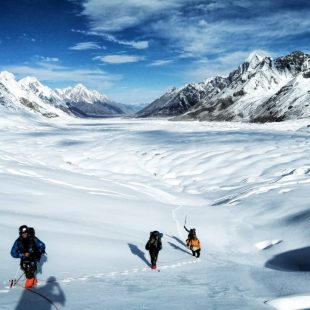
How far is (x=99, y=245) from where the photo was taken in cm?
1326

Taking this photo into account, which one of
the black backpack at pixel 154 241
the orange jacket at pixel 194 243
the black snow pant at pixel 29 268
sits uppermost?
the black snow pant at pixel 29 268

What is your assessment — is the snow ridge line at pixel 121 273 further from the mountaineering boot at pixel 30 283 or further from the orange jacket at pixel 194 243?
the orange jacket at pixel 194 243

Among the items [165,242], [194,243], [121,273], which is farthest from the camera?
[165,242]

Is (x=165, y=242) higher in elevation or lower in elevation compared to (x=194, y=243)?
lower

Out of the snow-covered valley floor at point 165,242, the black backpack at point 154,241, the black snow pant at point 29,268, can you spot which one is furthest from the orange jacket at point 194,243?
the black snow pant at point 29,268

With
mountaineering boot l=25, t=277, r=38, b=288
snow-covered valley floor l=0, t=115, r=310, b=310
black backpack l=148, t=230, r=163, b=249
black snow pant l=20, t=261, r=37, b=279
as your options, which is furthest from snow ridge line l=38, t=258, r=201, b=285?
black backpack l=148, t=230, r=163, b=249

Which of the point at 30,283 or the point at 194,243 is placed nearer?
the point at 30,283

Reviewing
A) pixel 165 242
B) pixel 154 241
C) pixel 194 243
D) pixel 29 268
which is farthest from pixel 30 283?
pixel 165 242

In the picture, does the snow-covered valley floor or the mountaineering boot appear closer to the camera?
the snow-covered valley floor

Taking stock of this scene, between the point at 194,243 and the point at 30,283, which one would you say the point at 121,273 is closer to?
the point at 30,283

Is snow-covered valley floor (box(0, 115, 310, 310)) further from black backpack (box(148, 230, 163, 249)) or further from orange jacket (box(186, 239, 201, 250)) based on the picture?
black backpack (box(148, 230, 163, 249))

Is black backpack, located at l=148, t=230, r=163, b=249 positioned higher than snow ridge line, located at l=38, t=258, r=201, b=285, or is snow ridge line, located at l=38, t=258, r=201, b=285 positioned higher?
black backpack, located at l=148, t=230, r=163, b=249

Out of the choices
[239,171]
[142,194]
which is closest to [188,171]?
[239,171]

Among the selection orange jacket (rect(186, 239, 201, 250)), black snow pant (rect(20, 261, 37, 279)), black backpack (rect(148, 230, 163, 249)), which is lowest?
orange jacket (rect(186, 239, 201, 250))
